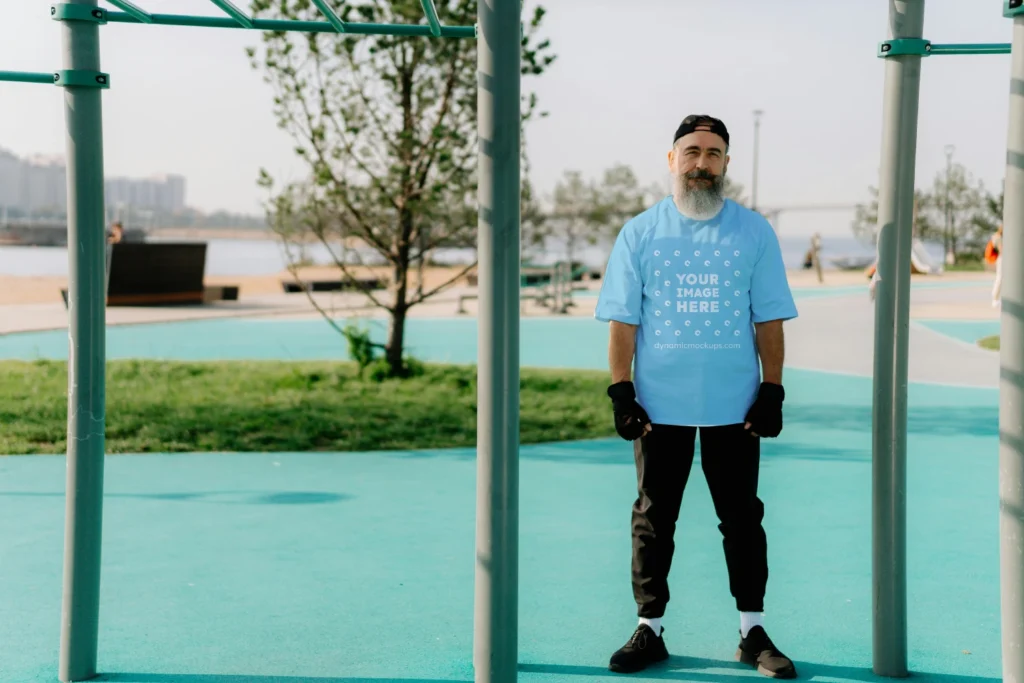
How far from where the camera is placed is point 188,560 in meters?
5.52

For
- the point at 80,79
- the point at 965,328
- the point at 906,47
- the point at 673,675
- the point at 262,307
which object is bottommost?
the point at 673,675

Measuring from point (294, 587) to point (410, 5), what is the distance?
7744mm

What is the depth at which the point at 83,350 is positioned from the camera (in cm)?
378

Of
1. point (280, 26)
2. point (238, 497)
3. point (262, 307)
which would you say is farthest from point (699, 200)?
point (262, 307)

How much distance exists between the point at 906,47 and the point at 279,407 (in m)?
7.63

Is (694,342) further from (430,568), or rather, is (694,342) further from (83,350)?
(430,568)

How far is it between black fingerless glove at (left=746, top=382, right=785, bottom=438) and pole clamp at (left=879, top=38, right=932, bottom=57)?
1085 mm

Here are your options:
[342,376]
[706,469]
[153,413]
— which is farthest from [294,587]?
[342,376]

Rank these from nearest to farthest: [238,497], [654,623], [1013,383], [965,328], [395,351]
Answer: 1. [1013,383]
2. [654,623]
3. [238,497]
4. [395,351]
5. [965,328]

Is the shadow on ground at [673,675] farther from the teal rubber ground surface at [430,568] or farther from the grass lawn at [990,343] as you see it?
the grass lawn at [990,343]

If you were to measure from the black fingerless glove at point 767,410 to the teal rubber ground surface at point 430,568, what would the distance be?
31.3 inches

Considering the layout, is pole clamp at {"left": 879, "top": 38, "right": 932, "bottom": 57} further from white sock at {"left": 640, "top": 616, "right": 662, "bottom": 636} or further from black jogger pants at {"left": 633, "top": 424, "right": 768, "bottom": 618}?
white sock at {"left": 640, "top": 616, "right": 662, "bottom": 636}

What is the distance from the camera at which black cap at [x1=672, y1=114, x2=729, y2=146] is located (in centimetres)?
396

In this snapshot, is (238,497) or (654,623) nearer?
(654,623)
